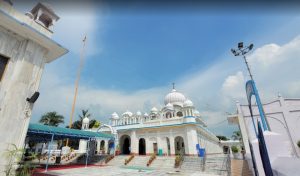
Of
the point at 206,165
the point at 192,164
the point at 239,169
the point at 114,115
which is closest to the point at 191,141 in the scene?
the point at 192,164

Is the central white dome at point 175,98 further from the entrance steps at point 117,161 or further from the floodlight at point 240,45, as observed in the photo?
the floodlight at point 240,45

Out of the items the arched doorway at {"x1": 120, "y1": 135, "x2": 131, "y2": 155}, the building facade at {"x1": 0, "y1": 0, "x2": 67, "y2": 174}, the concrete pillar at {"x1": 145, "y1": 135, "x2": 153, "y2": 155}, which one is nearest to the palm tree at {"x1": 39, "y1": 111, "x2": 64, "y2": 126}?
the arched doorway at {"x1": 120, "y1": 135, "x2": 131, "y2": 155}

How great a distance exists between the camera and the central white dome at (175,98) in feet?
104

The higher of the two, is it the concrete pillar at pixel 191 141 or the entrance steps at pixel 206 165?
the concrete pillar at pixel 191 141

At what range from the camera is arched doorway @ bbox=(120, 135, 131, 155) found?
26.2 metres

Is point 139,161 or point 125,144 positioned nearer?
point 139,161

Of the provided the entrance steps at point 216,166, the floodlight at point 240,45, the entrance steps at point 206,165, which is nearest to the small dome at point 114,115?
the entrance steps at point 206,165

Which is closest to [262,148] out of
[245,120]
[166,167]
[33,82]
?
[33,82]

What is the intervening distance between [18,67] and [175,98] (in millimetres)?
28045

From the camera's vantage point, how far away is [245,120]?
17.4 metres

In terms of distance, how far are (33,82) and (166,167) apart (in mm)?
14492

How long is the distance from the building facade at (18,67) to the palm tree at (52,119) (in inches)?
1483

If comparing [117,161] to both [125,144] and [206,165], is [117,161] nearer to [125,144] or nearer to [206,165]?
[125,144]

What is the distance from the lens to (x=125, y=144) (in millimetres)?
27172
